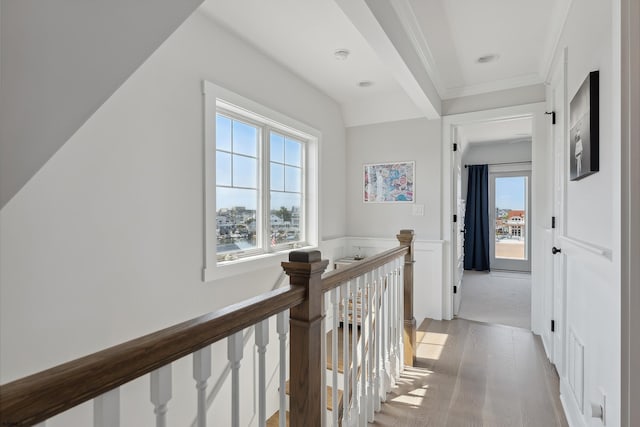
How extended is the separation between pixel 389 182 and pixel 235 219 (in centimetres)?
211

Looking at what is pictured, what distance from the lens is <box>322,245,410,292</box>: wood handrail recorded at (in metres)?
1.37

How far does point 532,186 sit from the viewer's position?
3.15 m

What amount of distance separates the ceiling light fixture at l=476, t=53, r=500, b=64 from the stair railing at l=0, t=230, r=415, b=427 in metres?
2.15

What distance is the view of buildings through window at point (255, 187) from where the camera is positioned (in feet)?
8.66

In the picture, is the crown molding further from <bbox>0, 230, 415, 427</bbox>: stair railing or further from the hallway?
the hallway

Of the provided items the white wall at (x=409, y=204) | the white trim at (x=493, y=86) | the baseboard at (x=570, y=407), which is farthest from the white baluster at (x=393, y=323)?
the white trim at (x=493, y=86)

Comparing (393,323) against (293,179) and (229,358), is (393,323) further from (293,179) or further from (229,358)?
(293,179)

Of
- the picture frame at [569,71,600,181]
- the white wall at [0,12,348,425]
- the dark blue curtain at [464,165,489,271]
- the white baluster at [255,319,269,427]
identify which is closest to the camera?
the white baluster at [255,319,269,427]

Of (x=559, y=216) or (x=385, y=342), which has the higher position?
(x=559, y=216)

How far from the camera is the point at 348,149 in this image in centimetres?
436

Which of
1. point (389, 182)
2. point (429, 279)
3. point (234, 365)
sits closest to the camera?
point (234, 365)

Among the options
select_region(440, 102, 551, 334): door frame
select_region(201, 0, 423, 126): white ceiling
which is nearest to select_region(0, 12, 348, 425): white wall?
select_region(201, 0, 423, 126): white ceiling

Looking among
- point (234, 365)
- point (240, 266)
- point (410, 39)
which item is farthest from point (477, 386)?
point (410, 39)

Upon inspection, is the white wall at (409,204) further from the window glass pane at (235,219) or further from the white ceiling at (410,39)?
the window glass pane at (235,219)
